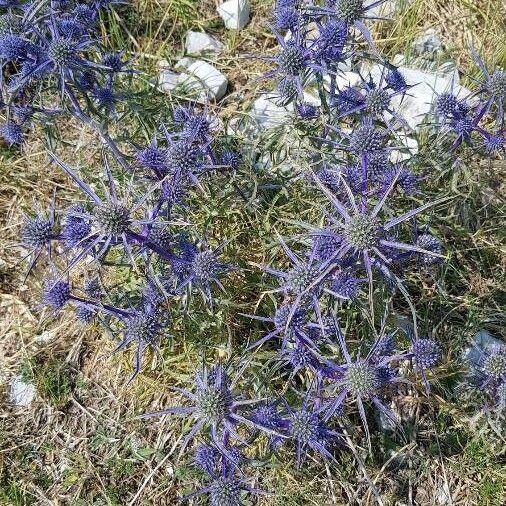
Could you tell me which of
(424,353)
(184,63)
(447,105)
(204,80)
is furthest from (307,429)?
(184,63)

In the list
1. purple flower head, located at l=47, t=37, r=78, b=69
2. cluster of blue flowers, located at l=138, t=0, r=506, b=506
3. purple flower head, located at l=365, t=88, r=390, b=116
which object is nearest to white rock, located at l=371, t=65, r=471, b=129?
cluster of blue flowers, located at l=138, t=0, r=506, b=506

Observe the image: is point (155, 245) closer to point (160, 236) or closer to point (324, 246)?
point (160, 236)

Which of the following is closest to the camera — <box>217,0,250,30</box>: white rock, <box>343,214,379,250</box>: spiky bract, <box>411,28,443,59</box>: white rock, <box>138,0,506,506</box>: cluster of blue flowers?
<box>343,214,379,250</box>: spiky bract

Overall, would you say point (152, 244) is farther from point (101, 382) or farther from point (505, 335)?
point (505, 335)

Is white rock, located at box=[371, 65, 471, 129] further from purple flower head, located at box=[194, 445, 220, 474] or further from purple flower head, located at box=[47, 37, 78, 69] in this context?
purple flower head, located at box=[194, 445, 220, 474]

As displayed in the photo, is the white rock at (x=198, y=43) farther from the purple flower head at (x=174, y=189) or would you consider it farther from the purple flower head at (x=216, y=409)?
the purple flower head at (x=216, y=409)

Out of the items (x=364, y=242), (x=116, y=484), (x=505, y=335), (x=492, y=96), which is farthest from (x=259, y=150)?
(x=116, y=484)
